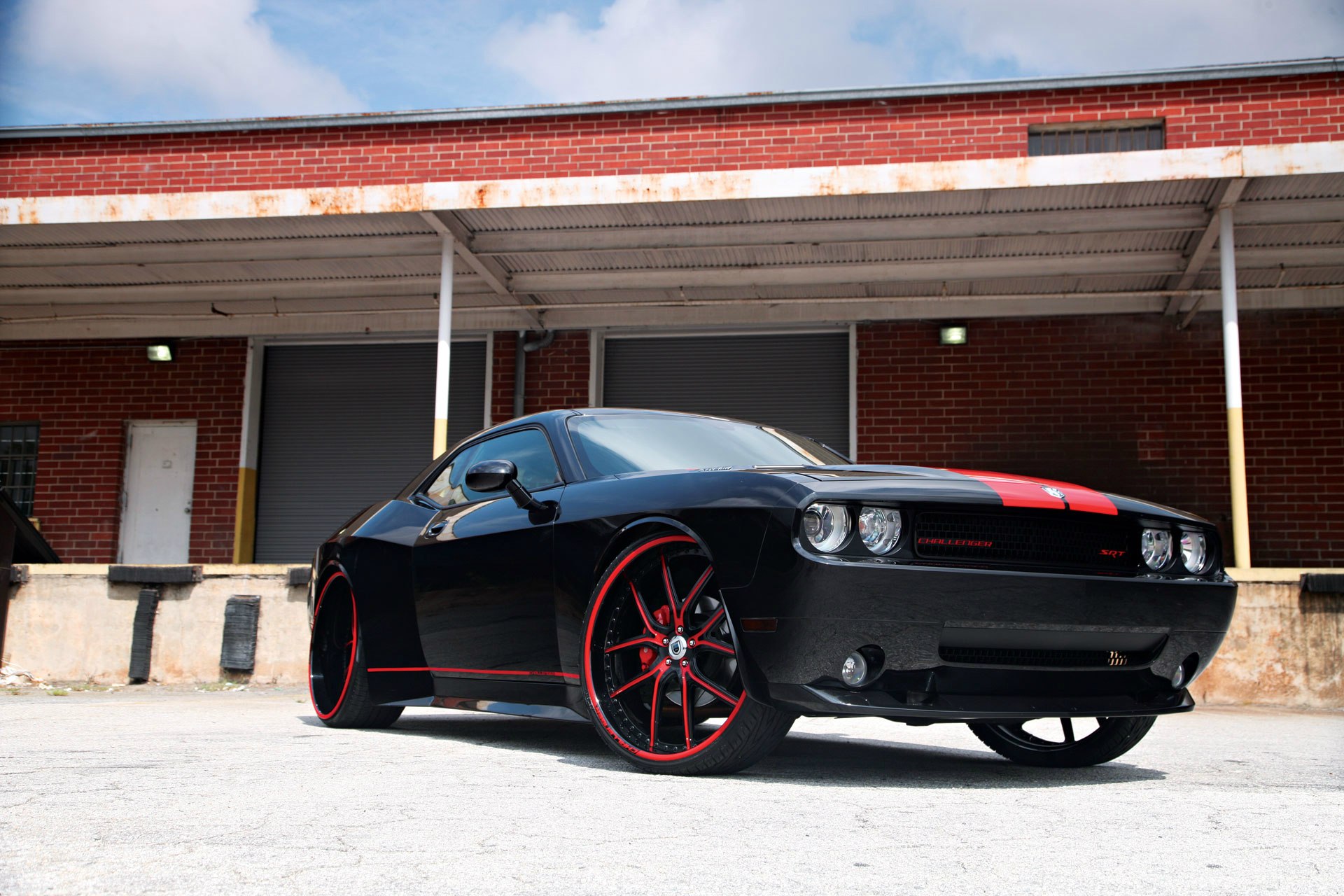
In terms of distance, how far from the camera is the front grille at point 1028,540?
3510 mm

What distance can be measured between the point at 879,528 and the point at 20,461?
53.1ft

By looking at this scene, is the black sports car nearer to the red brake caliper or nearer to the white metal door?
the red brake caliper

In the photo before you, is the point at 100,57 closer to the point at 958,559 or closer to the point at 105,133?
the point at 105,133

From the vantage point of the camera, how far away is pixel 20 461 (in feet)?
55.0

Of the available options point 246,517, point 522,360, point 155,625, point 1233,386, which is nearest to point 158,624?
point 155,625

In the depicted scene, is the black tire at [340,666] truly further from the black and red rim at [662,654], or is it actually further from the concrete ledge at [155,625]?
the concrete ledge at [155,625]

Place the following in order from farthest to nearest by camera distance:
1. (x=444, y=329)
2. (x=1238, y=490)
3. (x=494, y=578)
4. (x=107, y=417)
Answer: (x=107, y=417), (x=444, y=329), (x=1238, y=490), (x=494, y=578)

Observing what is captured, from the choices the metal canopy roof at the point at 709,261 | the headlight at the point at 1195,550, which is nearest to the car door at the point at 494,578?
the headlight at the point at 1195,550

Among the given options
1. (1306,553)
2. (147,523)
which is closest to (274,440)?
(147,523)

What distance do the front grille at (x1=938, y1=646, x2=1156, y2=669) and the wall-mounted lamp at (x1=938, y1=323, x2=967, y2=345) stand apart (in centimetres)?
1078

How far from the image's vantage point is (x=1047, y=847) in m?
2.71

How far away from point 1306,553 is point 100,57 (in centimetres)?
1347

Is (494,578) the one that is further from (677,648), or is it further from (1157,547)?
(1157,547)

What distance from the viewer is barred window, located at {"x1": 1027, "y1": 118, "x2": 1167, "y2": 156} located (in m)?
14.0
